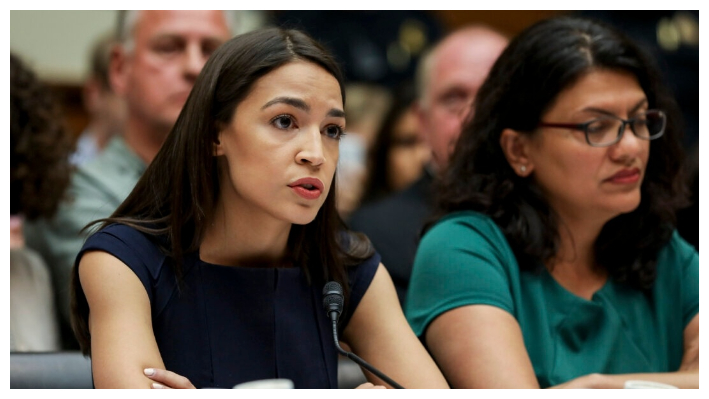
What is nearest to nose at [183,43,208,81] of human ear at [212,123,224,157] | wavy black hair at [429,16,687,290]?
wavy black hair at [429,16,687,290]

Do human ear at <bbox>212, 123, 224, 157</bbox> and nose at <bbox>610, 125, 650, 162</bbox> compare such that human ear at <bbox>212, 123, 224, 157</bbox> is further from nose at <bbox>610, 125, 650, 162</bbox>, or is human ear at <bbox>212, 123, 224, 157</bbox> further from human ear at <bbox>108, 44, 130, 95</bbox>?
human ear at <bbox>108, 44, 130, 95</bbox>

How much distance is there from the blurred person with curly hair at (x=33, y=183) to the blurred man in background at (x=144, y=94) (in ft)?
0.30

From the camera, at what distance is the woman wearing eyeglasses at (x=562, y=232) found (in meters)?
2.04

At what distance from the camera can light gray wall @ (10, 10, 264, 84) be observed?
513 cm

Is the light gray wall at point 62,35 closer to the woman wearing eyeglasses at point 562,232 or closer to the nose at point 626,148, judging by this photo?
the woman wearing eyeglasses at point 562,232

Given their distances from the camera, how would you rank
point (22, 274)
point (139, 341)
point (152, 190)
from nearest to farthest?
point (139, 341), point (152, 190), point (22, 274)

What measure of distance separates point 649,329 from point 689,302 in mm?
131

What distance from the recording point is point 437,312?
2.04m

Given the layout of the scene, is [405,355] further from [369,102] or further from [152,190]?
[369,102]

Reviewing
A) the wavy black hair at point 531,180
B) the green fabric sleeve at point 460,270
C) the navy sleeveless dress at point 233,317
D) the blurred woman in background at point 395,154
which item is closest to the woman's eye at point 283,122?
the navy sleeveless dress at point 233,317

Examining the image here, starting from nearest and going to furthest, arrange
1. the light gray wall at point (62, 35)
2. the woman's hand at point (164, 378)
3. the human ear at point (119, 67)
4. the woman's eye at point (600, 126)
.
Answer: the woman's hand at point (164, 378)
the woman's eye at point (600, 126)
the human ear at point (119, 67)
the light gray wall at point (62, 35)

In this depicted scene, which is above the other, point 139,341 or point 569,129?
point 569,129

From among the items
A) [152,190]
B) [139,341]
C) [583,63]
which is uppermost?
[583,63]

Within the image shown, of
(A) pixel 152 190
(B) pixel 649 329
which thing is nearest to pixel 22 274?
(A) pixel 152 190
